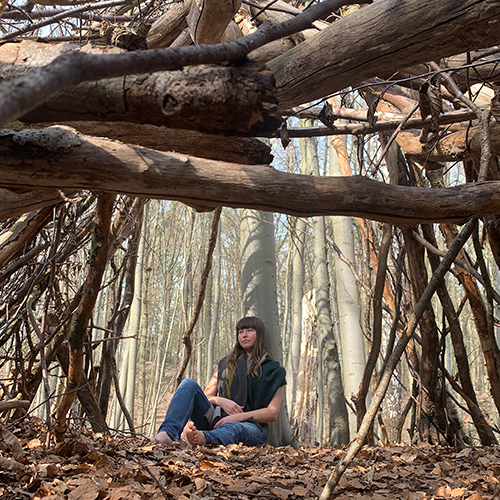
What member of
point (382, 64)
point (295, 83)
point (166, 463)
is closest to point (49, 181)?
point (295, 83)

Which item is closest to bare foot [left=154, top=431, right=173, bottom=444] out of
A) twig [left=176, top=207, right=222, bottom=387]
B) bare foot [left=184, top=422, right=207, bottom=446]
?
bare foot [left=184, top=422, right=207, bottom=446]

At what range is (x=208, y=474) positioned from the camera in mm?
1716

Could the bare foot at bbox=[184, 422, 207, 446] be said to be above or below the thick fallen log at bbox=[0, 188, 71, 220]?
below

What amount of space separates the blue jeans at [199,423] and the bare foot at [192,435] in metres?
0.12

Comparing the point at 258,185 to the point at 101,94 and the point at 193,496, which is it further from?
the point at 193,496

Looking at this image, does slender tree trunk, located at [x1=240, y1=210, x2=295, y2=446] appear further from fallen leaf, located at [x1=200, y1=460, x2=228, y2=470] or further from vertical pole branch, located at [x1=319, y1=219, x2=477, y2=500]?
vertical pole branch, located at [x1=319, y1=219, x2=477, y2=500]

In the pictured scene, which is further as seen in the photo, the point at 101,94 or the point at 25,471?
the point at 25,471

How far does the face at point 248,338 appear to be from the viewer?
3383 millimetres

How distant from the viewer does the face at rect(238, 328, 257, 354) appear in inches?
133

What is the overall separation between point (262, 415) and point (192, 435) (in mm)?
764

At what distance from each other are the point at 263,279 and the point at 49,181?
2919mm

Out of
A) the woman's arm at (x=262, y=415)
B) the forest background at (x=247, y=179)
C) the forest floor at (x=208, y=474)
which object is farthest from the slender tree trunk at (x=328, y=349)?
the forest floor at (x=208, y=474)

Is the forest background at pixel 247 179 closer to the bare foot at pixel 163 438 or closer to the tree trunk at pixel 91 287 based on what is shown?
the tree trunk at pixel 91 287

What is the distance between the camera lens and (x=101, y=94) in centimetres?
106
